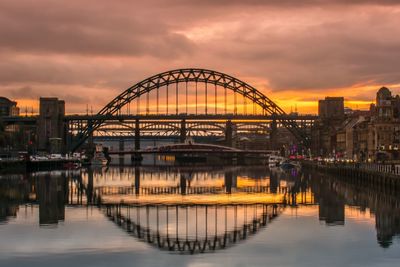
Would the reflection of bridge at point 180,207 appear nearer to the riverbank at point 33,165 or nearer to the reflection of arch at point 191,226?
the reflection of arch at point 191,226

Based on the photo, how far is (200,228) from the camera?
2190 inches

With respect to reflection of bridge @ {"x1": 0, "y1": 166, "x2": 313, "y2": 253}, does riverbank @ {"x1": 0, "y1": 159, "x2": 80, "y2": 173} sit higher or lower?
higher

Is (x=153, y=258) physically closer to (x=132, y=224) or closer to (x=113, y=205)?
(x=132, y=224)

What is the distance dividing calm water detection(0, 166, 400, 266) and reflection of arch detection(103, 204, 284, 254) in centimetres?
7

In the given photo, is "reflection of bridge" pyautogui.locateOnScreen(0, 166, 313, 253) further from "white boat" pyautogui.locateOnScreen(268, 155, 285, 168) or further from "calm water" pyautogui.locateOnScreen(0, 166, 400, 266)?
"white boat" pyautogui.locateOnScreen(268, 155, 285, 168)

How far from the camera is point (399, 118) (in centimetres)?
13612

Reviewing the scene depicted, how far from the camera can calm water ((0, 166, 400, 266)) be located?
4306 centimetres

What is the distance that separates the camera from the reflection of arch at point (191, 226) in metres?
48.4

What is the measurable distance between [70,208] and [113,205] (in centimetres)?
470

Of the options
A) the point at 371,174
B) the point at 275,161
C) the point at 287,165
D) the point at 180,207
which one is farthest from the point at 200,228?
the point at 275,161

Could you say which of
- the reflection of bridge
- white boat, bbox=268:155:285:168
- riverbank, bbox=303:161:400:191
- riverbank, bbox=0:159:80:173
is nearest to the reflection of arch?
the reflection of bridge

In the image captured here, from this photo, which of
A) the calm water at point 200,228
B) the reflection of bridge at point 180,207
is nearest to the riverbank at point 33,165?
the reflection of bridge at point 180,207

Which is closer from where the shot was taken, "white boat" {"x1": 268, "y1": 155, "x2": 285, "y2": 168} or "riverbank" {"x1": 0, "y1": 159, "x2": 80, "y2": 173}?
"riverbank" {"x1": 0, "y1": 159, "x2": 80, "y2": 173}

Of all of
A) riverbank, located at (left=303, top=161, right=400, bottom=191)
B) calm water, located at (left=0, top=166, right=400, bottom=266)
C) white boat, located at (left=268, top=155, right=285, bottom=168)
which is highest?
white boat, located at (left=268, top=155, right=285, bottom=168)
